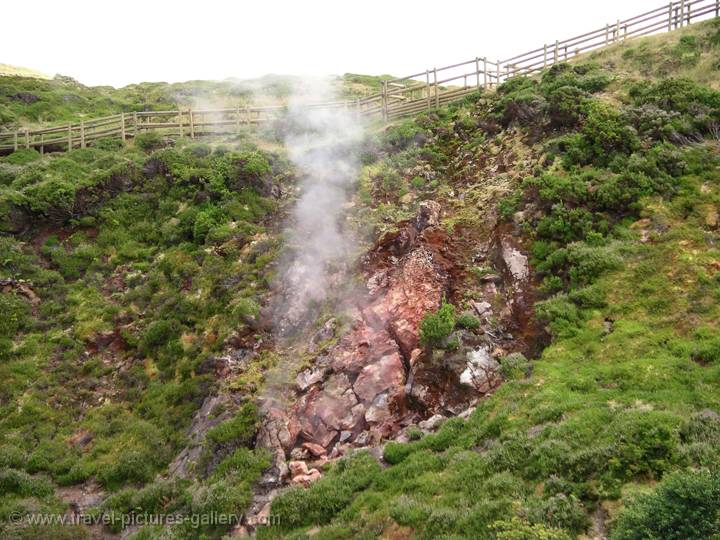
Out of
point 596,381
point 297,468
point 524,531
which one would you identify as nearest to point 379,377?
point 297,468

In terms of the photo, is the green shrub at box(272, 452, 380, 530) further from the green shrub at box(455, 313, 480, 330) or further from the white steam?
the white steam

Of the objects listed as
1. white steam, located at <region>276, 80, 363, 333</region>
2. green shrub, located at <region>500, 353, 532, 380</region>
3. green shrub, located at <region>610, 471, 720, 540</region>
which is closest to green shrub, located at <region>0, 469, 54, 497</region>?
white steam, located at <region>276, 80, 363, 333</region>

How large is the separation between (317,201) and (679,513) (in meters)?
15.2

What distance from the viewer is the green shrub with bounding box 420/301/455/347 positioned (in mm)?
12234

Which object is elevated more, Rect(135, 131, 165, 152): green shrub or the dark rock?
the dark rock

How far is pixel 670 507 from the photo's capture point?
20.2 feet

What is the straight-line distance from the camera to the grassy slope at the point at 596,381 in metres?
7.50

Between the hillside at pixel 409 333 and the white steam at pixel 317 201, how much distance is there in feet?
0.64

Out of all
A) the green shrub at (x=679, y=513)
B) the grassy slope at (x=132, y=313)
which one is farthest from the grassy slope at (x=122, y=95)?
the green shrub at (x=679, y=513)

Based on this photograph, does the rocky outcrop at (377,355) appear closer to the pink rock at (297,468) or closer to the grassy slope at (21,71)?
the pink rock at (297,468)

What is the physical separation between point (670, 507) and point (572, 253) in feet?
24.9

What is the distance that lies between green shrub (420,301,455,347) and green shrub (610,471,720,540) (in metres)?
5.99

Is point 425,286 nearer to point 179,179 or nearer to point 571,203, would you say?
point 571,203

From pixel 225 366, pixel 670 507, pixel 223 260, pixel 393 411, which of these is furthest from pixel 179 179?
pixel 670 507
